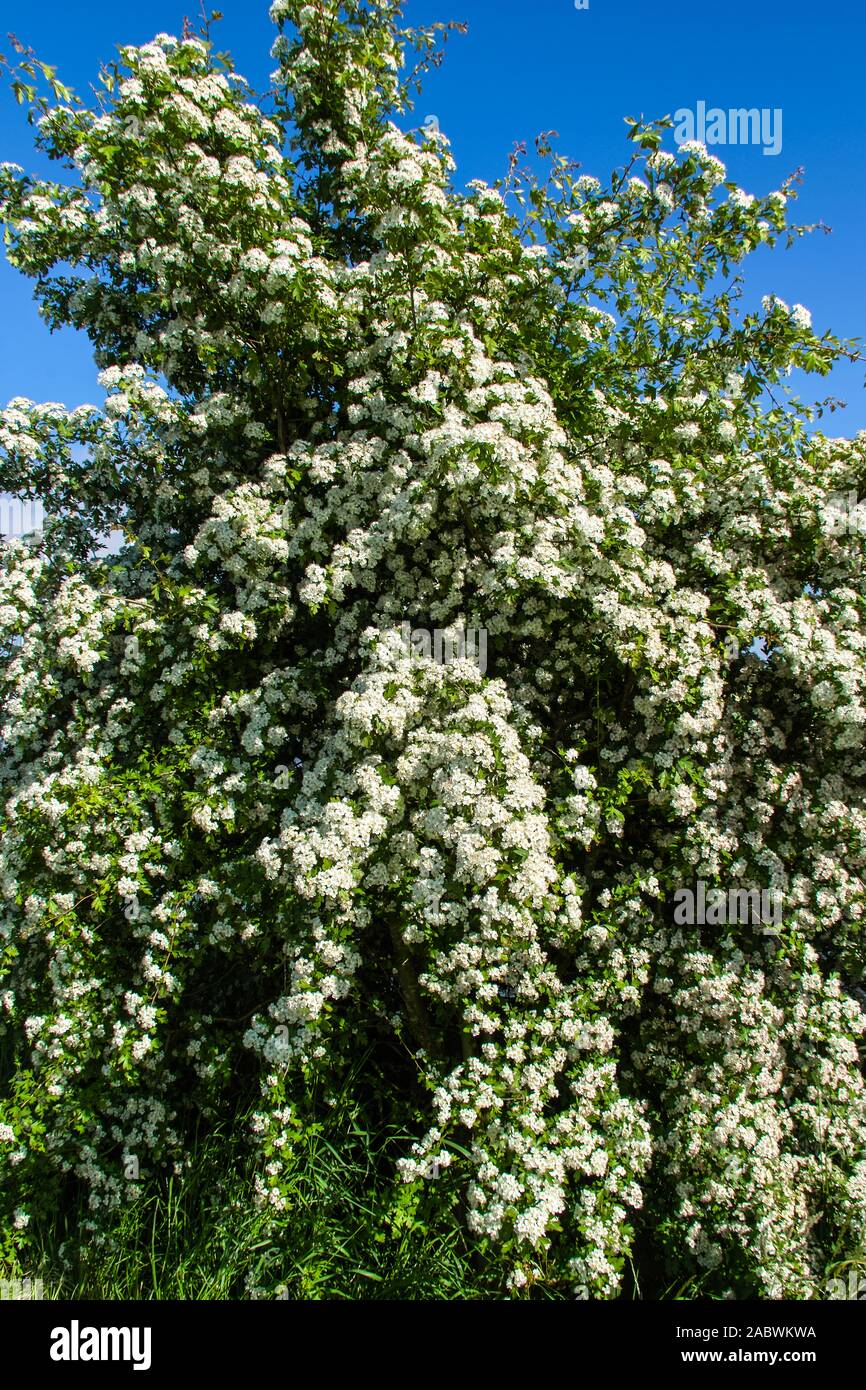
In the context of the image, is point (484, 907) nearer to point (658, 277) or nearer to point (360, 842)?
point (360, 842)

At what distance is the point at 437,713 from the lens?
477 cm

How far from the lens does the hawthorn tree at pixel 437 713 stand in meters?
4.36

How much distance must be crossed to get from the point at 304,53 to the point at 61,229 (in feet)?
7.71

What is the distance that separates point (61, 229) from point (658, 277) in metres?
4.69

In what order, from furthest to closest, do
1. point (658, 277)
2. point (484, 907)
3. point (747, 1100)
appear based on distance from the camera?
1. point (658, 277)
2. point (747, 1100)
3. point (484, 907)

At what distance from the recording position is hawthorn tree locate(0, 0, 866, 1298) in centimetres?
436

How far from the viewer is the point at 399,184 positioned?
5.39 meters

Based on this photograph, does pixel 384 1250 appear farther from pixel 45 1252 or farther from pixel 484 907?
pixel 45 1252

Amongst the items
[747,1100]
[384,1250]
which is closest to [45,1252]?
[384,1250]

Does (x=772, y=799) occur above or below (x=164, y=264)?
below

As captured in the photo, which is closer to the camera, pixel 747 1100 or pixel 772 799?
pixel 747 1100

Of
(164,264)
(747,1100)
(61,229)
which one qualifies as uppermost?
(61,229)
